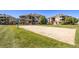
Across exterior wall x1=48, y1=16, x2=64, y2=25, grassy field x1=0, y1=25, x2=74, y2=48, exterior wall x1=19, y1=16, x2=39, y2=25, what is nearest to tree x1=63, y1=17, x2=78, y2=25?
exterior wall x1=48, y1=16, x2=64, y2=25

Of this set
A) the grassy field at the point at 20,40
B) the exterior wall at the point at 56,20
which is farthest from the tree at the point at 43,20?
the grassy field at the point at 20,40

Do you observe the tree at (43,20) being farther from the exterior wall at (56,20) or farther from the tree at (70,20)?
the tree at (70,20)

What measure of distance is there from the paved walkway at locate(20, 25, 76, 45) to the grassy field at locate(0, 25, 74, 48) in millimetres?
50

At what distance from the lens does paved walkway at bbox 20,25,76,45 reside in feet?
10.9

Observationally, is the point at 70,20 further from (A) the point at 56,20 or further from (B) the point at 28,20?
(B) the point at 28,20

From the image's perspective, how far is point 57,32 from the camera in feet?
10.9

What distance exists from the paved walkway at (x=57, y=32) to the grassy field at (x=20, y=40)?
0.05 metres

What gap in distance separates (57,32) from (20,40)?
17.9 inches

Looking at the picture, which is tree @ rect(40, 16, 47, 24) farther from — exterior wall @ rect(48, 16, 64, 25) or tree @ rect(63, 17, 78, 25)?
tree @ rect(63, 17, 78, 25)

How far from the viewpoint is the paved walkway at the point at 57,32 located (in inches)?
131

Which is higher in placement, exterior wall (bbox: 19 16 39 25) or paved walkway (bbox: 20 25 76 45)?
exterior wall (bbox: 19 16 39 25)
